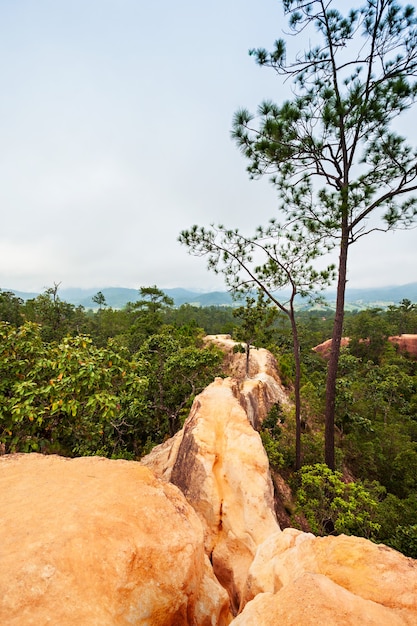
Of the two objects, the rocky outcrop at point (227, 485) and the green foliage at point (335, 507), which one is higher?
the rocky outcrop at point (227, 485)

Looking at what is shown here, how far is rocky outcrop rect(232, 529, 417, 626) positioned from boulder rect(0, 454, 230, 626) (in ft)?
3.08

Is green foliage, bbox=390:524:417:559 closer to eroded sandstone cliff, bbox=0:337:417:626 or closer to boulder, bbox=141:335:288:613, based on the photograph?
boulder, bbox=141:335:288:613

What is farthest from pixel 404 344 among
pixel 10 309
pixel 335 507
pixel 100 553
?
pixel 10 309

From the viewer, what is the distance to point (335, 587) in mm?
2598

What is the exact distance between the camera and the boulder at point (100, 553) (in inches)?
107

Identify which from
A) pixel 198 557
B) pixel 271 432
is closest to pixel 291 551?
pixel 198 557

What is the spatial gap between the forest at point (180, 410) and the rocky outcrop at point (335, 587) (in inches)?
168

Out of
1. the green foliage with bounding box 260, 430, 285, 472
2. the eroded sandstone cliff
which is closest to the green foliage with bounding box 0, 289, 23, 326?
the green foliage with bounding box 260, 430, 285, 472

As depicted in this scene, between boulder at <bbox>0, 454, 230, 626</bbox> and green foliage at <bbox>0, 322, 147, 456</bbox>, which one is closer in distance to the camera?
boulder at <bbox>0, 454, 230, 626</bbox>

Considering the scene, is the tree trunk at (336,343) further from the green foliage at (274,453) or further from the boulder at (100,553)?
the boulder at (100,553)

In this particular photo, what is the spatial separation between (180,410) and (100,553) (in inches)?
407

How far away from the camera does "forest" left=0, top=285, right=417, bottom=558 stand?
661cm

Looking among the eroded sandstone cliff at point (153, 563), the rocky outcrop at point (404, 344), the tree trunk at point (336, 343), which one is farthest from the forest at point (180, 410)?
the rocky outcrop at point (404, 344)

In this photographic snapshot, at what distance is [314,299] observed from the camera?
11297 mm
